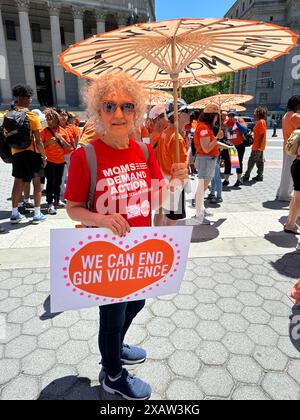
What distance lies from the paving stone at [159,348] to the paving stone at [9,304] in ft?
4.53

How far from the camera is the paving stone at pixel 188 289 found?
3.04 m

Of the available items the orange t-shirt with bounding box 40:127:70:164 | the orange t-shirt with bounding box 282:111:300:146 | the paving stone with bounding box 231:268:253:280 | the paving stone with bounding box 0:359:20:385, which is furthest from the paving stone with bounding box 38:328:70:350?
the orange t-shirt with bounding box 282:111:300:146

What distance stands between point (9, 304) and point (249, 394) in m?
2.29

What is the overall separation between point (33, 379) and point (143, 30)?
98.5 inches

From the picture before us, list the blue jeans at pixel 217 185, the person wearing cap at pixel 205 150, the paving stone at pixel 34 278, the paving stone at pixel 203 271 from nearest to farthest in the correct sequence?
1. the paving stone at pixel 34 278
2. the paving stone at pixel 203 271
3. the person wearing cap at pixel 205 150
4. the blue jeans at pixel 217 185

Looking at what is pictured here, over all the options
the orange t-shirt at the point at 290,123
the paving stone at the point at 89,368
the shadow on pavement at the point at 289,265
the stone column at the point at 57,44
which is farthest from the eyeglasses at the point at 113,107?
the stone column at the point at 57,44

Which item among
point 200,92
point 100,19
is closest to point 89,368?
point 100,19

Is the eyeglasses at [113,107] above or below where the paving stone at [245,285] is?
above

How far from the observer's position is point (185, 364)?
2160 mm

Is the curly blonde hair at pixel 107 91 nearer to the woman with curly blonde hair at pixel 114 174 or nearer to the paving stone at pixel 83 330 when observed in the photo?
the woman with curly blonde hair at pixel 114 174

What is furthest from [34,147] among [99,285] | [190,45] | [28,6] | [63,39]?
[63,39]

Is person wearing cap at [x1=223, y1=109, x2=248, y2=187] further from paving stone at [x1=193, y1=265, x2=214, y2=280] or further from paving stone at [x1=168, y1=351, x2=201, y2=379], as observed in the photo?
paving stone at [x1=168, y1=351, x2=201, y2=379]

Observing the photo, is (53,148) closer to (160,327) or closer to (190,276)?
(190,276)
